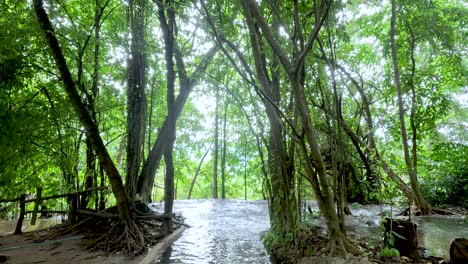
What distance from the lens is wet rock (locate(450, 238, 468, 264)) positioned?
2.74 meters

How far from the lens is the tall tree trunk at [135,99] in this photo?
5859 millimetres

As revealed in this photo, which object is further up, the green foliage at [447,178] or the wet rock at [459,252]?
the green foliage at [447,178]

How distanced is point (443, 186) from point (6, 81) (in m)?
10.5

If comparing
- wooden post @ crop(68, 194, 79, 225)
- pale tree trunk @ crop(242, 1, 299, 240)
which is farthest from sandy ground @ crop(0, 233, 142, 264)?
pale tree trunk @ crop(242, 1, 299, 240)

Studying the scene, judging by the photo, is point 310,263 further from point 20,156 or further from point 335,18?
point 20,156

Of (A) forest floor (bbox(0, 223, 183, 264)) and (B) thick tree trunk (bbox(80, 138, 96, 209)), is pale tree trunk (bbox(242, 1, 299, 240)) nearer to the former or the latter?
(A) forest floor (bbox(0, 223, 183, 264))

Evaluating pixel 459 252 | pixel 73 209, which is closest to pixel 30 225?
pixel 73 209

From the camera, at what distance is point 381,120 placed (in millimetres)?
7793

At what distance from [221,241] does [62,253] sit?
265cm

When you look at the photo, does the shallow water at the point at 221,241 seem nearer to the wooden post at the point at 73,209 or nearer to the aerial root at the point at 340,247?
the aerial root at the point at 340,247

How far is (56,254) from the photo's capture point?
14.9ft

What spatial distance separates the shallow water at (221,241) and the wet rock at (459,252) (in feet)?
7.60

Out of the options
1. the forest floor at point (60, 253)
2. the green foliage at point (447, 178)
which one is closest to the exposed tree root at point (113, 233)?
the forest floor at point (60, 253)

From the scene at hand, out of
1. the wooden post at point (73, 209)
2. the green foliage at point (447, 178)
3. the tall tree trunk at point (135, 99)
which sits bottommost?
the wooden post at point (73, 209)
